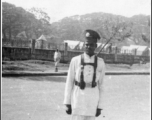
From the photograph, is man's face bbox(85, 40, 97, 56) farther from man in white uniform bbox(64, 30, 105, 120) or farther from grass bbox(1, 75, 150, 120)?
grass bbox(1, 75, 150, 120)

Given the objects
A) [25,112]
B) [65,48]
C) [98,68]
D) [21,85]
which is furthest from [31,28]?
[98,68]

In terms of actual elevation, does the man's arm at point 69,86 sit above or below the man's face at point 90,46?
below

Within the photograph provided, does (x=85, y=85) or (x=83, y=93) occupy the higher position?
(x=85, y=85)

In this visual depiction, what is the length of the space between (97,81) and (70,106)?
481 millimetres

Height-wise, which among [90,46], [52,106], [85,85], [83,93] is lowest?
[52,106]

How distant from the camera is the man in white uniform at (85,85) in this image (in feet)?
9.37

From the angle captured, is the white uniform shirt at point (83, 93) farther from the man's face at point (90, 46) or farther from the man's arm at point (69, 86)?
the man's face at point (90, 46)

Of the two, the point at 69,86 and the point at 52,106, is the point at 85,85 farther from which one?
the point at 52,106

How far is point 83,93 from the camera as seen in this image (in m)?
2.86

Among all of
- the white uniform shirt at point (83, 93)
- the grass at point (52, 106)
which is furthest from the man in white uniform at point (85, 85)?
the grass at point (52, 106)

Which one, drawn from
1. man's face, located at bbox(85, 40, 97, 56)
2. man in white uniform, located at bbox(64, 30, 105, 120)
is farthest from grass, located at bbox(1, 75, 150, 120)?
man's face, located at bbox(85, 40, 97, 56)

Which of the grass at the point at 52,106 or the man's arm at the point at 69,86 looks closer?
the man's arm at the point at 69,86

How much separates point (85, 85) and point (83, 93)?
0.11 meters

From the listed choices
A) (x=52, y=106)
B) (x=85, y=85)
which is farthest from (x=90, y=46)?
(x=52, y=106)
